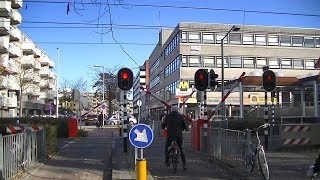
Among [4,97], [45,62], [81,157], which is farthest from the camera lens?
[45,62]

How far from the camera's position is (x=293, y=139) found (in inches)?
734

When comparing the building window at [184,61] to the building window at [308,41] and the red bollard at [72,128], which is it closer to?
the building window at [308,41]

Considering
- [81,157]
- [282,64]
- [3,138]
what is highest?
[282,64]

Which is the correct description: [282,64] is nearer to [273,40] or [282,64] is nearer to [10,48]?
[273,40]

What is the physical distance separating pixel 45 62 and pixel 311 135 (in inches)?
4154

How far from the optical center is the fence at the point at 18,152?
1048 cm

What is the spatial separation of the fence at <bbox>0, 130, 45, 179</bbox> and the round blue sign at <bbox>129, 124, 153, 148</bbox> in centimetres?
279

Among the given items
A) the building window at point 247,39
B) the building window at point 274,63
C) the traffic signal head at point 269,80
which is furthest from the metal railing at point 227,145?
the building window at point 274,63

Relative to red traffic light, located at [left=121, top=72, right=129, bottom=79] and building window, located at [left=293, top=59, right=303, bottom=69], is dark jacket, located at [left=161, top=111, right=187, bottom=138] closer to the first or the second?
red traffic light, located at [left=121, top=72, right=129, bottom=79]

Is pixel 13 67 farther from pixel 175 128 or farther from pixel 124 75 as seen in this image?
pixel 175 128

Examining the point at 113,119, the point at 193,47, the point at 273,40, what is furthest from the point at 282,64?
the point at 113,119

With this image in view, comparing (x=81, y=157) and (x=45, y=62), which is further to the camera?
(x=45, y=62)

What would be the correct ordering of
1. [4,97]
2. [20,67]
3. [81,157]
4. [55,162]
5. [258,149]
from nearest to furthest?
[258,149], [55,162], [81,157], [4,97], [20,67]

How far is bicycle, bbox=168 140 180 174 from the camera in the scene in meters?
12.5
